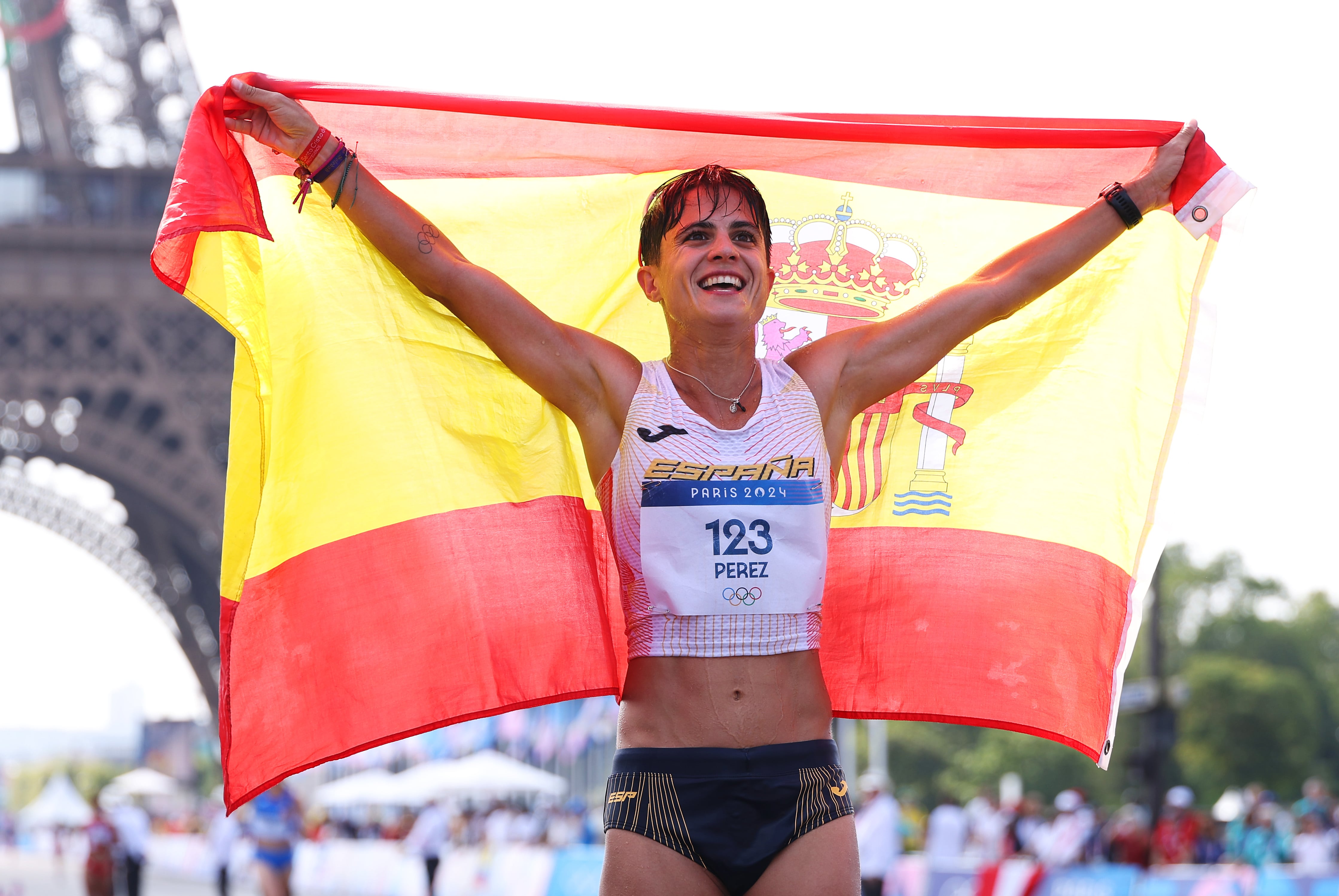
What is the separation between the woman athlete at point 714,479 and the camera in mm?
3088

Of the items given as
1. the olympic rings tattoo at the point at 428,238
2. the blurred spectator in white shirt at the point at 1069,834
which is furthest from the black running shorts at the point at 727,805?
the blurred spectator in white shirt at the point at 1069,834

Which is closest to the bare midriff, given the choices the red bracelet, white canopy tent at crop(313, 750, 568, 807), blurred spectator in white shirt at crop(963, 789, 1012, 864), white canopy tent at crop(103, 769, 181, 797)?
the red bracelet

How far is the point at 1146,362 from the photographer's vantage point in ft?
13.6

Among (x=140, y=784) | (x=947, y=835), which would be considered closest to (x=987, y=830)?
(x=947, y=835)

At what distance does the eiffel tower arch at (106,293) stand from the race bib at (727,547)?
25.1m

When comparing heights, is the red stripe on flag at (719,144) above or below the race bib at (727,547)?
above

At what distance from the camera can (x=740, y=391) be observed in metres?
3.45

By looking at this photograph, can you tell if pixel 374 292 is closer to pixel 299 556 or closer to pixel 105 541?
pixel 299 556

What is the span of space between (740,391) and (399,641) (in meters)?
1.02

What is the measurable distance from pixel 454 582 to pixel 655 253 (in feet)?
3.08

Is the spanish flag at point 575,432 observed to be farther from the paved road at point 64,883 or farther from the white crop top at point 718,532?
the paved road at point 64,883

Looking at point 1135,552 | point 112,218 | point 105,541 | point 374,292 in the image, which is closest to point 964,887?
point 1135,552

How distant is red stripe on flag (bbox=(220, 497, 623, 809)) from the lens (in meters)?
3.64

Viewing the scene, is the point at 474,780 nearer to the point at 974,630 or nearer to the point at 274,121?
the point at 974,630
